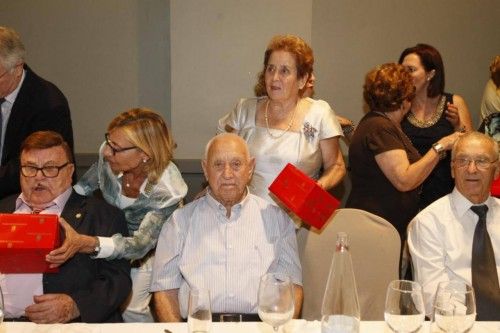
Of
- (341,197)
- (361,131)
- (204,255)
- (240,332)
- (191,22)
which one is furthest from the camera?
(341,197)

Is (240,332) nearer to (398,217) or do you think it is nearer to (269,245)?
(269,245)

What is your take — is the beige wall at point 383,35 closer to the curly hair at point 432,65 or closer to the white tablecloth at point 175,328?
the curly hair at point 432,65

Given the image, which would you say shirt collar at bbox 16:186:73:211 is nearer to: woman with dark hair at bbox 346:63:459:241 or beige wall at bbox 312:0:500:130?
woman with dark hair at bbox 346:63:459:241

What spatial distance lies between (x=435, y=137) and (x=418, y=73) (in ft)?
1.27

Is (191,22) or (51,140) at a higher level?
(191,22)

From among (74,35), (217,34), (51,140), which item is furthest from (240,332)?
(74,35)

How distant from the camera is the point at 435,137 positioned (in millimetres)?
3967

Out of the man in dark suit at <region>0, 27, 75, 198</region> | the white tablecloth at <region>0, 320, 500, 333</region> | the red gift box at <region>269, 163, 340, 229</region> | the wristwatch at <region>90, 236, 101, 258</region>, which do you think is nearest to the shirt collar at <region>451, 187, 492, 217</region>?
the red gift box at <region>269, 163, 340, 229</region>

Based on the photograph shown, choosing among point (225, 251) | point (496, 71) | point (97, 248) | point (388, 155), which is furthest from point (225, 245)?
point (496, 71)

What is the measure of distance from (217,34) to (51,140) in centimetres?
222

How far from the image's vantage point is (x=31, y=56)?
198 inches

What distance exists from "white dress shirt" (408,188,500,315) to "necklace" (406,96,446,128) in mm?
1157

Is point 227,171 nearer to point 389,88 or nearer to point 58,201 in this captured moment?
point 58,201

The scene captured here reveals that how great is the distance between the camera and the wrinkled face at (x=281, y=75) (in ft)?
11.0
